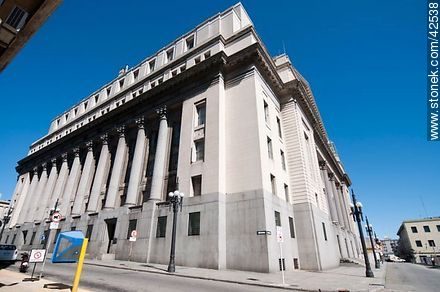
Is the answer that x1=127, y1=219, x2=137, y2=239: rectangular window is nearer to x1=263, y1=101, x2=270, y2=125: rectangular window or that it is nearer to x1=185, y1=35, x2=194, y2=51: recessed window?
x1=263, y1=101, x2=270, y2=125: rectangular window

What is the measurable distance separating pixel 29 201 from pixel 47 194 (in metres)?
8.90

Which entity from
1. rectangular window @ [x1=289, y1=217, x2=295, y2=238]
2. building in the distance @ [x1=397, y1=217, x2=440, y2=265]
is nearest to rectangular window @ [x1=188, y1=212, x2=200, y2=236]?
rectangular window @ [x1=289, y1=217, x2=295, y2=238]

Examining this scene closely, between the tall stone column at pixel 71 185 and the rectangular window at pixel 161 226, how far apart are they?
67.6 ft

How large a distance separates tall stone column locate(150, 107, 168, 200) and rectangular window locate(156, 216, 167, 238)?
2479 mm

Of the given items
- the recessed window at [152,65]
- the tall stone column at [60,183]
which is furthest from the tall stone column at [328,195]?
the tall stone column at [60,183]

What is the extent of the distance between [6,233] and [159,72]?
44.0 meters

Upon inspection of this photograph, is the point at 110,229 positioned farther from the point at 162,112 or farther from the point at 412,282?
the point at 412,282

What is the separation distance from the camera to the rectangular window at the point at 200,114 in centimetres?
2646

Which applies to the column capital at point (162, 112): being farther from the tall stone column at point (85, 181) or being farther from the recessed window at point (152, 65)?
the tall stone column at point (85, 181)

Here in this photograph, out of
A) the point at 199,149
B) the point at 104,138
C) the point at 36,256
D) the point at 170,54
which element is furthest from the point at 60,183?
the point at 36,256

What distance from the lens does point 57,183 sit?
41094mm

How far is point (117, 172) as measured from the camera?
3122 cm

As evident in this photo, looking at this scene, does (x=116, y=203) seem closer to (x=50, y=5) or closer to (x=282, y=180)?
(x=282, y=180)

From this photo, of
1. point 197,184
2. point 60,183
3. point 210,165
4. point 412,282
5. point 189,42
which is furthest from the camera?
point 60,183
